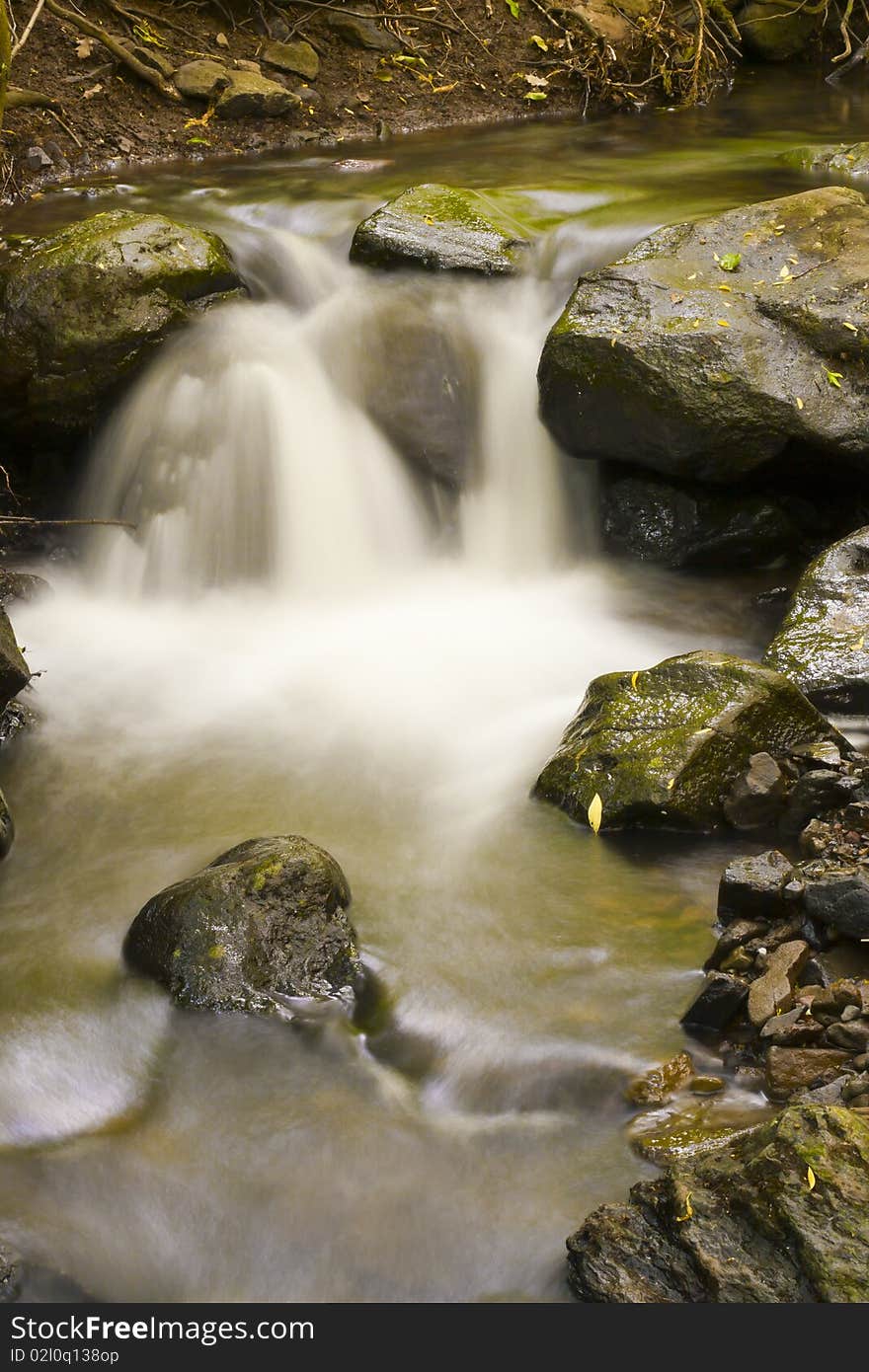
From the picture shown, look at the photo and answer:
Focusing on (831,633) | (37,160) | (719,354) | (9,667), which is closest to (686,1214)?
(831,633)

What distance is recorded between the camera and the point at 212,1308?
10.0 feet

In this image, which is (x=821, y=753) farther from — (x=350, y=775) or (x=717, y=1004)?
(x=350, y=775)

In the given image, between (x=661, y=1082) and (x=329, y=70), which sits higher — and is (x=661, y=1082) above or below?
below

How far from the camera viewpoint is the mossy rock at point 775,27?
13.7 meters

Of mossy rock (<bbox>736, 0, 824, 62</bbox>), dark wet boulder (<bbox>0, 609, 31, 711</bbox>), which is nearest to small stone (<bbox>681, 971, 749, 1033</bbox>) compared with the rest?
dark wet boulder (<bbox>0, 609, 31, 711</bbox>)

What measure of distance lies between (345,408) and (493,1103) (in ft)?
15.2

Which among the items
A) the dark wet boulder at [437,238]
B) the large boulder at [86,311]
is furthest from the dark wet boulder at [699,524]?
the large boulder at [86,311]

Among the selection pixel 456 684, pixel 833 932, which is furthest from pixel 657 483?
pixel 833 932

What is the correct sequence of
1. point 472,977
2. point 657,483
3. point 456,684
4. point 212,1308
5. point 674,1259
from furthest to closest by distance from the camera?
point 657,483
point 456,684
point 472,977
point 212,1308
point 674,1259

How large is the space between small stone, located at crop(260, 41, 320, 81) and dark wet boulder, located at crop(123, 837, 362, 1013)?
9.24 metres

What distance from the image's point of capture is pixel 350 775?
5242 millimetres

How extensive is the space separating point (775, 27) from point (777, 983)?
13095 millimetres

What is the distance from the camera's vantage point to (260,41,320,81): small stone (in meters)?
11.2

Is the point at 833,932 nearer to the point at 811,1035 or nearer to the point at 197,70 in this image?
the point at 811,1035
